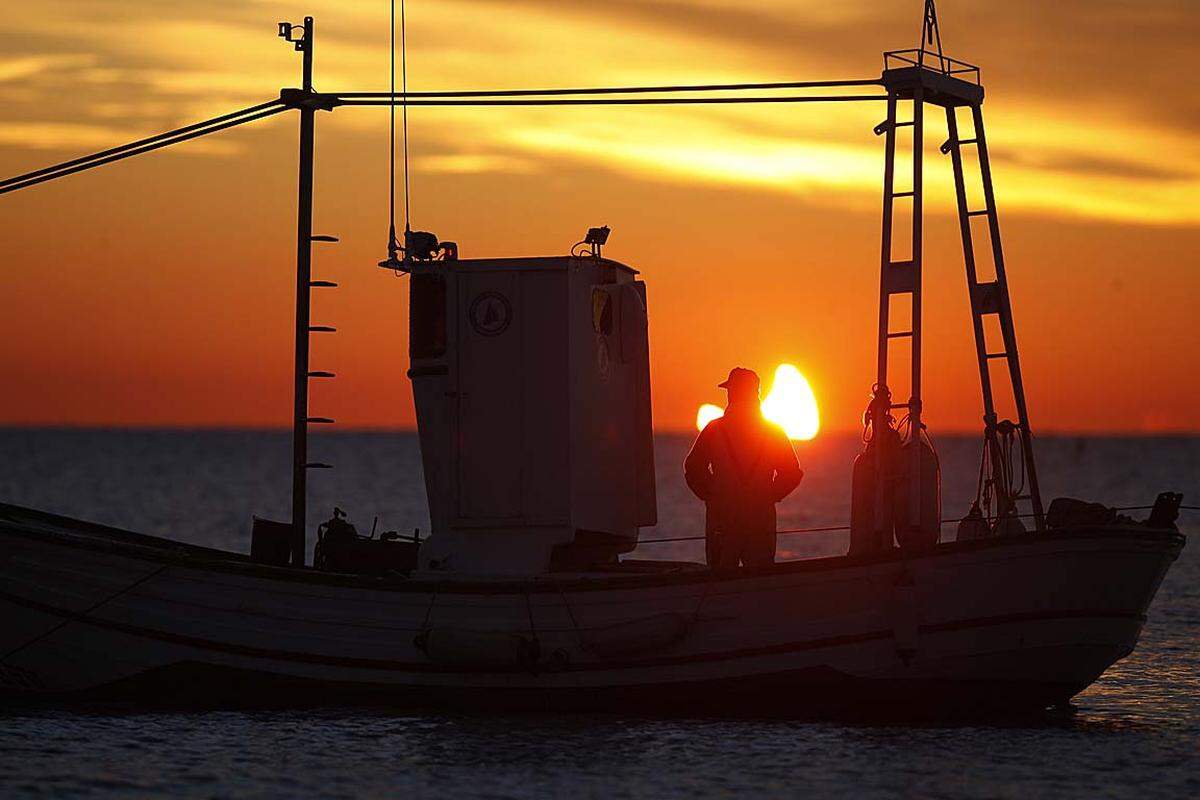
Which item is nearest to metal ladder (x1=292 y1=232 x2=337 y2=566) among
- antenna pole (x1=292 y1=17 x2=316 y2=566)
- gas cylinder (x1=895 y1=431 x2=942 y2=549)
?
antenna pole (x1=292 y1=17 x2=316 y2=566)

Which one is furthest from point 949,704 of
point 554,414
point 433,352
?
point 433,352

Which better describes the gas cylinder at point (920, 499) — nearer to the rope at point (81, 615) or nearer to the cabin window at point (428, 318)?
the cabin window at point (428, 318)

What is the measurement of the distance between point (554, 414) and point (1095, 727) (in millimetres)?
6186

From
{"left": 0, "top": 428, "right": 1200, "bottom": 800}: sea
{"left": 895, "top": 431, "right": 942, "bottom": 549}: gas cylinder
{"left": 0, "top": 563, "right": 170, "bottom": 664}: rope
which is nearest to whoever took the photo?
A: {"left": 0, "top": 428, "right": 1200, "bottom": 800}: sea

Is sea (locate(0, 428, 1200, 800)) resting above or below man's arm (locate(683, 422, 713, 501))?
below

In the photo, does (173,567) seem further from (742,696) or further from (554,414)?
(742,696)

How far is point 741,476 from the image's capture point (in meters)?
18.8

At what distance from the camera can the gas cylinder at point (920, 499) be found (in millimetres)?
18438

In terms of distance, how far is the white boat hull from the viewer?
58.6 ft

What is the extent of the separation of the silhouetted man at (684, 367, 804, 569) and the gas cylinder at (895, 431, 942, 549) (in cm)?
97

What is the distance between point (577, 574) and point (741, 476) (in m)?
1.89

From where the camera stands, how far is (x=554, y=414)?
19.3 metres

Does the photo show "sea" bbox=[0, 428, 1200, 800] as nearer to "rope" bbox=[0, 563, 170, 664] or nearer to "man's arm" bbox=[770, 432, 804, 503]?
"rope" bbox=[0, 563, 170, 664]

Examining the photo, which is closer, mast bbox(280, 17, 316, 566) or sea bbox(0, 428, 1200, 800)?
sea bbox(0, 428, 1200, 800)
